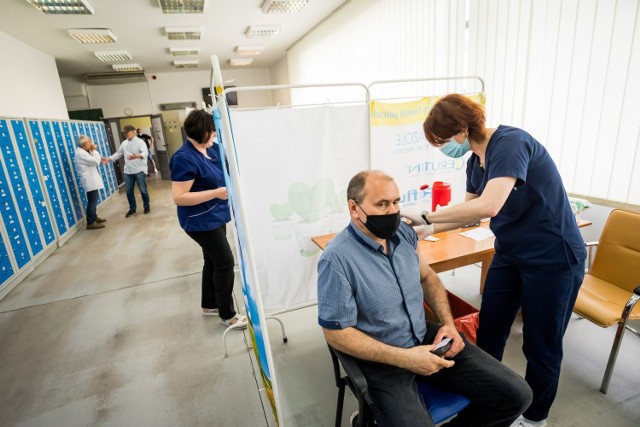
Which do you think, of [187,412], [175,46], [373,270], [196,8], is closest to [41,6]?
[196,8]

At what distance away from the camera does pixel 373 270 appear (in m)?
1.23

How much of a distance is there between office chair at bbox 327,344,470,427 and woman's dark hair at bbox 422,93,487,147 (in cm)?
90

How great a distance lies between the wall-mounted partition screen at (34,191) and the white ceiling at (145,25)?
132 centimetres

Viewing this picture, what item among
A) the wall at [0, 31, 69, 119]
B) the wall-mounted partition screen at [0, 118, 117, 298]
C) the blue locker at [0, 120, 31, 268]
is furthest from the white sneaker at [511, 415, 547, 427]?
the wall at [0, 31, 69, 119]

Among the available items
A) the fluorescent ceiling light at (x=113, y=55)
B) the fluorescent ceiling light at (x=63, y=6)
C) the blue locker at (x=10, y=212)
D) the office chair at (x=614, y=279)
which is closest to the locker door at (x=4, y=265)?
the blue locker at (x=10, y=212)

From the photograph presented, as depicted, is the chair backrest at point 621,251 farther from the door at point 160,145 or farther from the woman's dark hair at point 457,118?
the door at point 160,145

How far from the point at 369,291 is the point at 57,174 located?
5.20 metres

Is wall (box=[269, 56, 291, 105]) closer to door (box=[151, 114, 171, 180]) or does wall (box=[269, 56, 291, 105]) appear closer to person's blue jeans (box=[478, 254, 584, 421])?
door (box=[151, 114, 171, 180])

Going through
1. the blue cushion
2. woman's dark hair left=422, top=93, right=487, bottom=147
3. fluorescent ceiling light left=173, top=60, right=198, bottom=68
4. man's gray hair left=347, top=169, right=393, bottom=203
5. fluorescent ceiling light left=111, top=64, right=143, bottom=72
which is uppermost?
fluorescent ceiling light left=173, top=60, right=198, bottom=68

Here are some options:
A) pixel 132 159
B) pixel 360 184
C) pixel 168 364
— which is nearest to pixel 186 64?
pixel 132 159

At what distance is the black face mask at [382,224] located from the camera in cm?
125

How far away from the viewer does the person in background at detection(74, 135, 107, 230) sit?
5.05 meters

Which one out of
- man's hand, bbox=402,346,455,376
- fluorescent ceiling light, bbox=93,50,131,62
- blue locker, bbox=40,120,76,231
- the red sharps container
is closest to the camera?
man's hand, bbox=402,346,455,376

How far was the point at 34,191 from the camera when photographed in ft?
13.1
